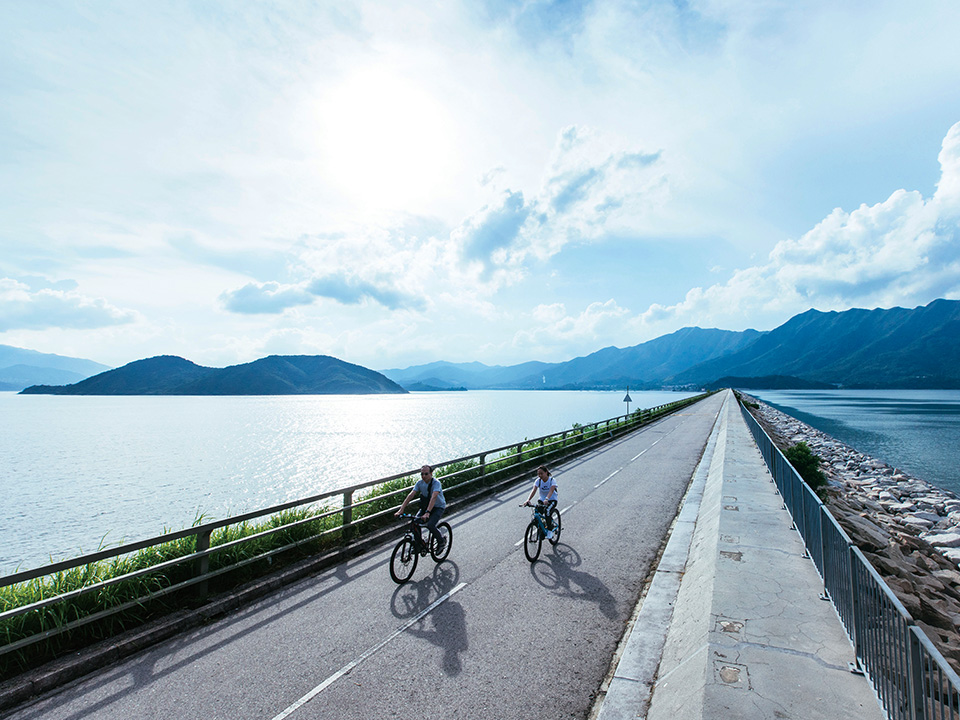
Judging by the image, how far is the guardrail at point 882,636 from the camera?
10.9 feet

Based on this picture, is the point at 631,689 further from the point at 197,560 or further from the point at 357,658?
the point at 197,560

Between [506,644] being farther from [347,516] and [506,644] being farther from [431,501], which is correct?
[347,516]

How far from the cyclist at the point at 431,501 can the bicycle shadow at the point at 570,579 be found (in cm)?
193

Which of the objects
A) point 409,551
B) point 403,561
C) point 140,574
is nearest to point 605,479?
point 409,551

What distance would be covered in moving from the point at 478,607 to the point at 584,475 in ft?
40.5

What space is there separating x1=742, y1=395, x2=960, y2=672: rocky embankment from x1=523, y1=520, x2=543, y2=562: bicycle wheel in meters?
6.03

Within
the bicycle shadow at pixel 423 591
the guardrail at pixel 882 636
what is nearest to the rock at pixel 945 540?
the guardrail at pixel 882 636

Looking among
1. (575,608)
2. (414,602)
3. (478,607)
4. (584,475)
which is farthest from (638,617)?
(584,475)

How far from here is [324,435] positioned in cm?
7644

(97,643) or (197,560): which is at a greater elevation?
(197,560)

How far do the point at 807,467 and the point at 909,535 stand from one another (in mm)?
3597

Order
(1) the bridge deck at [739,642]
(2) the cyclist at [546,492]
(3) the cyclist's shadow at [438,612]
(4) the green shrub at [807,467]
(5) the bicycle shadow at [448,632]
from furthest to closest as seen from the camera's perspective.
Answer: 1. (4) the green shrub at [807,467]
2. (2) the cyclist at [546,492]
3. (3) the cyclist's shadow at [438,612]
4. (5) the bicycle shadow at [448,632]
5. (1) the bridge deck at [739,642]

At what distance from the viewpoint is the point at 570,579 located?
28.6ft

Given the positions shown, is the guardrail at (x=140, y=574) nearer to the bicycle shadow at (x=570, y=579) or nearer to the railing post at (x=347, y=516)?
the railing post at (x=347, y=516)
